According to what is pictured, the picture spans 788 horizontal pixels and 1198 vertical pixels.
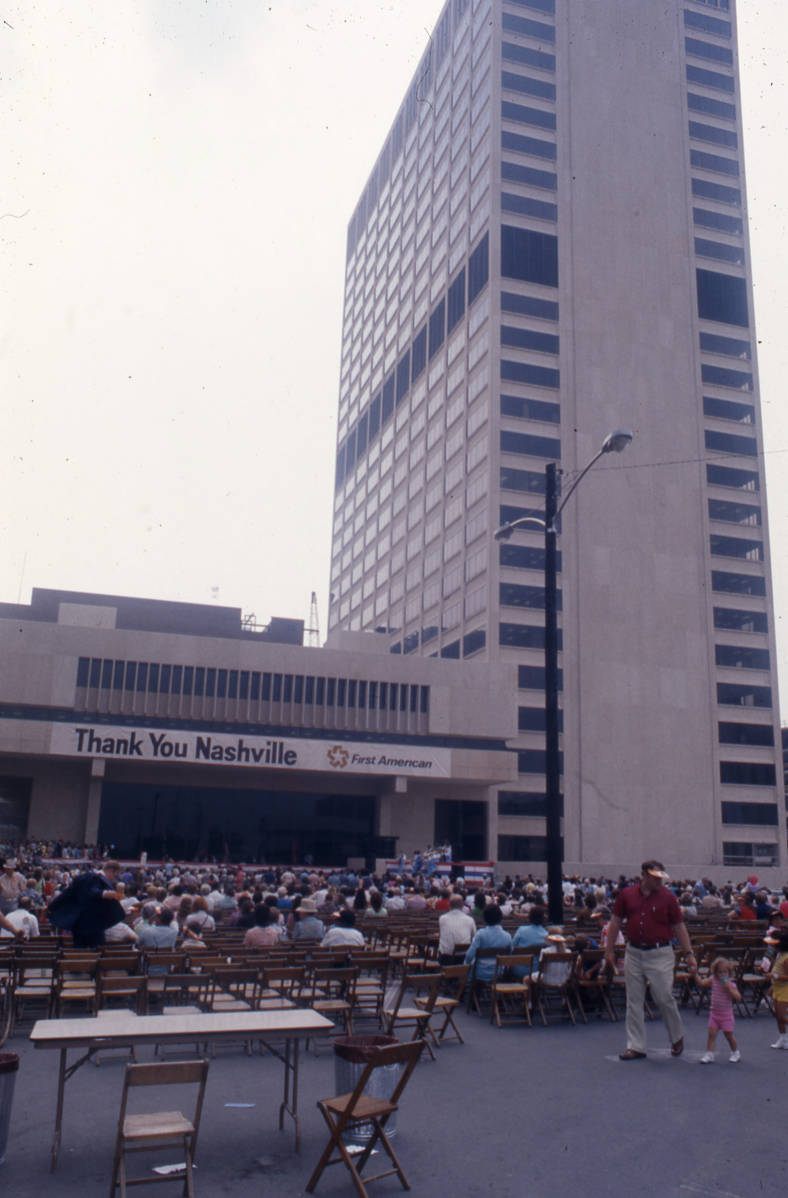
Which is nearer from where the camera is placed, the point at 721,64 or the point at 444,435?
the point at 444,435

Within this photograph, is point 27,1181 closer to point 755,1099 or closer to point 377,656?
point 755,1099

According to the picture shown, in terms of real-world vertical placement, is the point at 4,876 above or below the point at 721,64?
below

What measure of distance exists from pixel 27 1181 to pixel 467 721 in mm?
49937

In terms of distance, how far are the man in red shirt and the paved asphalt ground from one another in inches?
11.7

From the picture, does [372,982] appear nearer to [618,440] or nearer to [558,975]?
[558,975]

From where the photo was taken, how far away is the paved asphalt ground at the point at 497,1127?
5918 millimetres

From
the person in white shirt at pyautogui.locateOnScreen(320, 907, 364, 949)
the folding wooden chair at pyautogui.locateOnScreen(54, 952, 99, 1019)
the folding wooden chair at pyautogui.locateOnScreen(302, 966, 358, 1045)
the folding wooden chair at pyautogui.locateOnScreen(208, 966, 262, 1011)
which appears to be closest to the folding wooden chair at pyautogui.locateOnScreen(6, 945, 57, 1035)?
the folding wooden chair at pyautogui.locateOnScreen(54, 952, 99, 1019)

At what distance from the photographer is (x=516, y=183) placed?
70.8 metres

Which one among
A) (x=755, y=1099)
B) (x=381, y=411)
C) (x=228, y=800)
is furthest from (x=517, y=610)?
(x=755, y=1099)

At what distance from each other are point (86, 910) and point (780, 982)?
306 inches

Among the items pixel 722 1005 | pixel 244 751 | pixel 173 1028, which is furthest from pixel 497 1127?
pixel 244 751

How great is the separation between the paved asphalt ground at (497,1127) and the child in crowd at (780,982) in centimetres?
57

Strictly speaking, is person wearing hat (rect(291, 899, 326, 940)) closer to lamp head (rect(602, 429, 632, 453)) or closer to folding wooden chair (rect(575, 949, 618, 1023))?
folding wooden chair (rect(575, 949, 618, 1023))

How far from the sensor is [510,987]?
1082 centimetres
